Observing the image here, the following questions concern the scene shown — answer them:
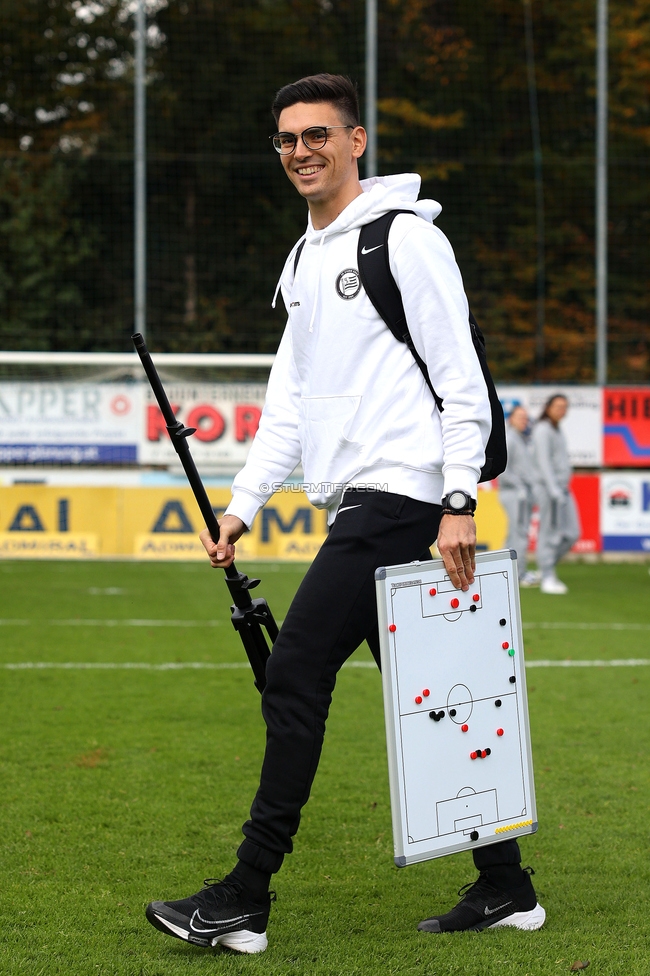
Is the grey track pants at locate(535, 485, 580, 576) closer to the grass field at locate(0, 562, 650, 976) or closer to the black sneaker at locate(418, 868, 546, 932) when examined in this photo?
the grass field at locate(0, 562, 650, 976)

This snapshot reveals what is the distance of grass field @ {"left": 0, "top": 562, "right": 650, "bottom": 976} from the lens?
3180 millimetres

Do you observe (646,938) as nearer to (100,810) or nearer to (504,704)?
(504,704)

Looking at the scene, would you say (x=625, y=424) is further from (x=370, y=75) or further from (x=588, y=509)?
(x=370, y=75)

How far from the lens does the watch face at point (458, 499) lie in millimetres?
3061

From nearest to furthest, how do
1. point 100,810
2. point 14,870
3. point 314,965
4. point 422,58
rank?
point 314,965 → point 14,870 → point 100,810 → point 422,58

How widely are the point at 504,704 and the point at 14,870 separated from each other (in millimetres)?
1660

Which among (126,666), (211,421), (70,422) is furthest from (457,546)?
(70,422)

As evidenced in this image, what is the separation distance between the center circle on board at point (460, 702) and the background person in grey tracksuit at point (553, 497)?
9.64 m

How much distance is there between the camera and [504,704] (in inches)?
129

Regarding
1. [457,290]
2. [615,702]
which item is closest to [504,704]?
[457,290]

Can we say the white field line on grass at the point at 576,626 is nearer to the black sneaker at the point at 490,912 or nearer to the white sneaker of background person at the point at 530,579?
the white sneaker of background person at the point at 530,579

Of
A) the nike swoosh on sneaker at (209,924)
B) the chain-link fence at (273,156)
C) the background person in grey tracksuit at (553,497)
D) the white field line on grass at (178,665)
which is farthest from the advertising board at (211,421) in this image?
the nike swoosh on sneaker at (209,924)

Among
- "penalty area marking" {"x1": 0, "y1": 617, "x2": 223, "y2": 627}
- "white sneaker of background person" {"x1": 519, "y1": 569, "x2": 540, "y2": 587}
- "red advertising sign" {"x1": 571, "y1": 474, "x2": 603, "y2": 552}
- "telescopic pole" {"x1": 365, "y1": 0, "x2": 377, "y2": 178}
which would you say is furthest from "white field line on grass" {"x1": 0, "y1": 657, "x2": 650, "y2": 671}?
"telescopic pole" {"x1": 365, "y1": 0, "x2": 377, "y2": 178}

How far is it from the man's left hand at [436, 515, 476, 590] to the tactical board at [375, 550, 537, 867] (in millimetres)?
39
